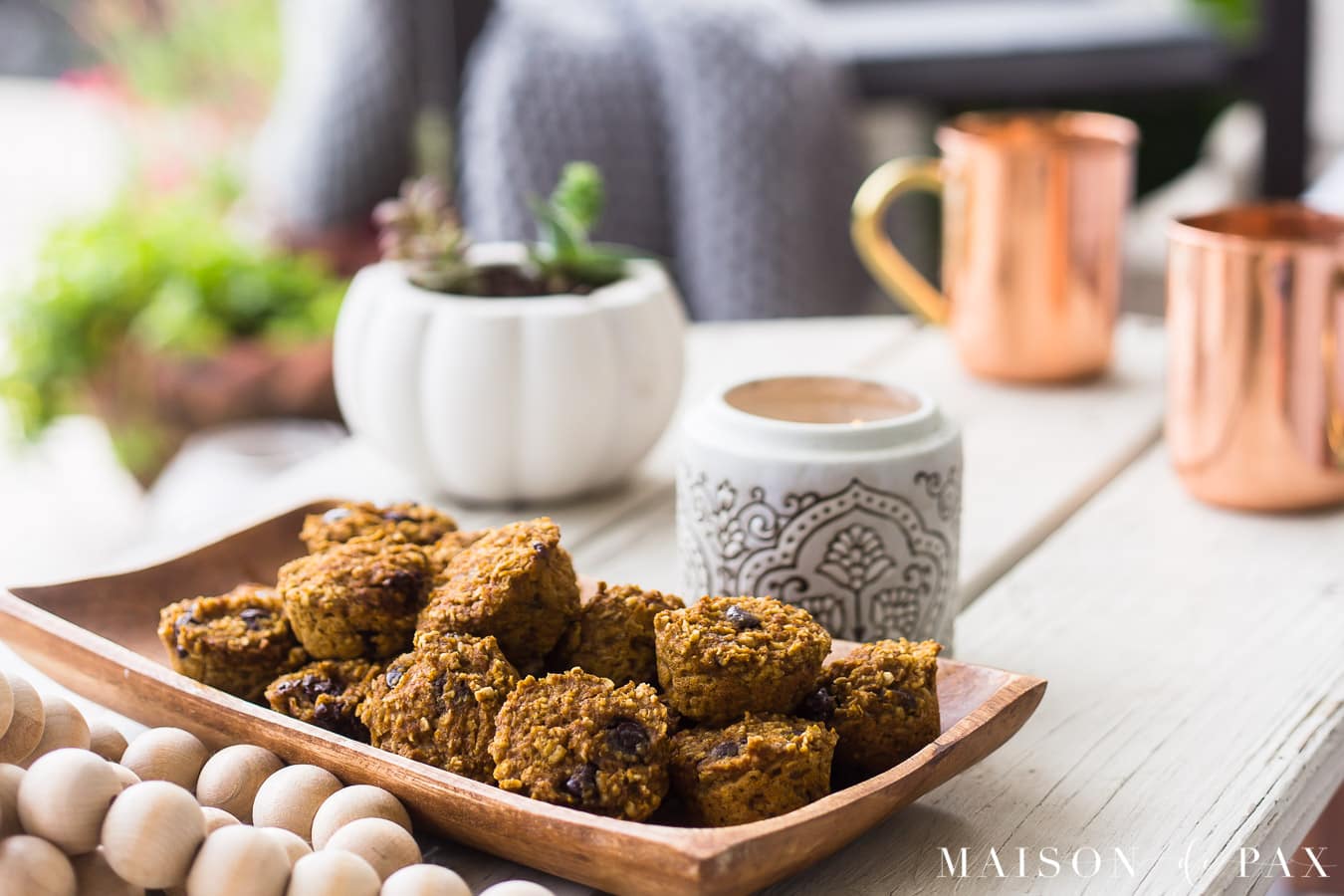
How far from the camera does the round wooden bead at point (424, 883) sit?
0.47 m

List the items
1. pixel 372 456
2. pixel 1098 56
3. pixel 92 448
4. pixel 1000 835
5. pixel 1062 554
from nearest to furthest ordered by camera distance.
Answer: pixel 1000 835 → pixel 1062 554 → pixel 372 456 → pixel 1098 56 → pixel 92 448

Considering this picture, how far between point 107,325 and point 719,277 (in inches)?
31.7

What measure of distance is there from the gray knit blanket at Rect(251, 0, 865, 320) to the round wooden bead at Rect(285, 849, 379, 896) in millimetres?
1403

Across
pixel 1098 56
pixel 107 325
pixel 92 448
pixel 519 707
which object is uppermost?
pixel 1098 56

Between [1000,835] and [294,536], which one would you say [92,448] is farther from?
[1000,835]

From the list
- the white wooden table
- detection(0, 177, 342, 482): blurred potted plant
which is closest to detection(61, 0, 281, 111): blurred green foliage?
detection(0, 177, 342, 482): blurred potted plant

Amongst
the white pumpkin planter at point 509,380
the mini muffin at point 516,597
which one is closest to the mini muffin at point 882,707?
the mini muffin at point 516,597

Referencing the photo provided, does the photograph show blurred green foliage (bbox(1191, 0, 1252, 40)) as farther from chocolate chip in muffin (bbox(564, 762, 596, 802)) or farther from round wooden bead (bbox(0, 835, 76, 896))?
round wooden bead (bbox(0, 835, 76, 896))

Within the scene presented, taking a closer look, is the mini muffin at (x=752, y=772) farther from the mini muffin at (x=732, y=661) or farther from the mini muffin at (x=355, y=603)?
the mini muffin at (x=355, y=603)

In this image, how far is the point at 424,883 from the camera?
0.47m

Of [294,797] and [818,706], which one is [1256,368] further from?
[294,797]

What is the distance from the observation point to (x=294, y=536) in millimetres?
799

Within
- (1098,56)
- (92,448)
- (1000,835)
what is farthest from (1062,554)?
(92,448)

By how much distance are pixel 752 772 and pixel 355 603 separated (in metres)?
0.19
